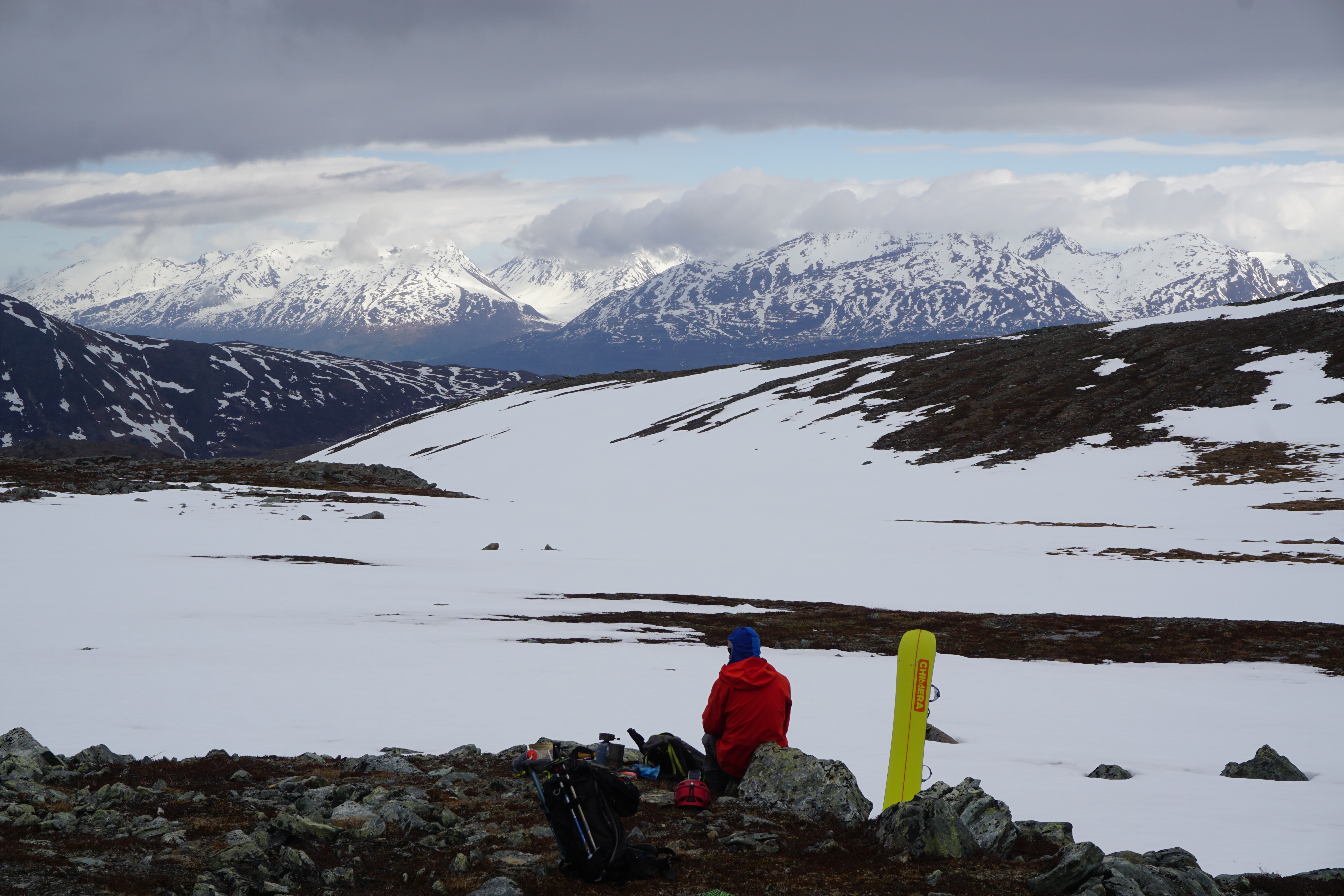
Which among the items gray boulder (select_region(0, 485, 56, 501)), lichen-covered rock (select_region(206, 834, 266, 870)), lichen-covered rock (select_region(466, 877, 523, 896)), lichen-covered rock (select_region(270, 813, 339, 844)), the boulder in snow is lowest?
the boulder in snow

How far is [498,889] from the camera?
8.04 meters

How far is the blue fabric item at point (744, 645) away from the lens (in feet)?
36.9

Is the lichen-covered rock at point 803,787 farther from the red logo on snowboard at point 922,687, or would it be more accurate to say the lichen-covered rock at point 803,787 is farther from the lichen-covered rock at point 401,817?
the lichen-covered rock at point 401,817

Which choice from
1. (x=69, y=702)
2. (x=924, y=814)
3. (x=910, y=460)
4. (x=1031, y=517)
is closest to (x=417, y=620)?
(x=69, y=702)

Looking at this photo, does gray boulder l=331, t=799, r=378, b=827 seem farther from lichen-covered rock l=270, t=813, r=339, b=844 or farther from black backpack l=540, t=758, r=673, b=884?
black backpack l=540, t=758, r=673, b=884

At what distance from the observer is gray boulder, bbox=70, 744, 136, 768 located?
39.0 ft

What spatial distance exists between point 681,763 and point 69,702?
11.1 meters

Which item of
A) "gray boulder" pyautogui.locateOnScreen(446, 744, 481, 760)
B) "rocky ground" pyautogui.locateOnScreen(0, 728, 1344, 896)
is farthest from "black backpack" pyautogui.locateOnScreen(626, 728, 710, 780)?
"gray boulder" pyautogui.locateOnScreen(446, 744, 481, 760)

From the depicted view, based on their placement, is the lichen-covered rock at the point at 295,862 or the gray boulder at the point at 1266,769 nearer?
the lichen-covered rock at the point at 295,862

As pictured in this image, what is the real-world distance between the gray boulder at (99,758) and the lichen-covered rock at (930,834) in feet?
32.5

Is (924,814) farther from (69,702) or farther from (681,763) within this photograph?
(69,702)

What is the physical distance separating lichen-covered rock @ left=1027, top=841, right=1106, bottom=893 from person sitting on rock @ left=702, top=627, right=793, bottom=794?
3864mm

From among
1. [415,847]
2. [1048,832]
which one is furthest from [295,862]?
[1048,832]

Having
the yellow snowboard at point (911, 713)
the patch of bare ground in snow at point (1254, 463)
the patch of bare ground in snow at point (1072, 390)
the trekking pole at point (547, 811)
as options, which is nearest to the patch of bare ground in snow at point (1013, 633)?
the yellow snowboard at point (911, 713)
